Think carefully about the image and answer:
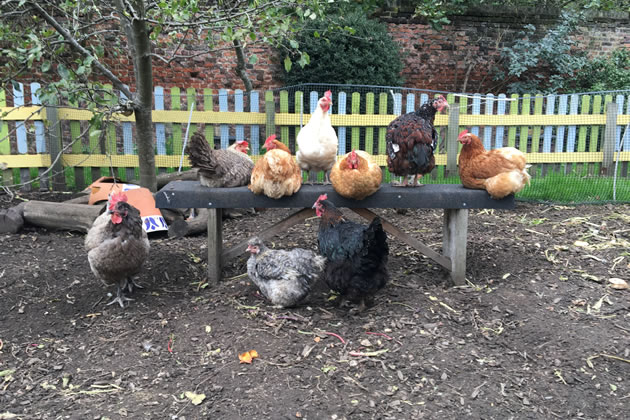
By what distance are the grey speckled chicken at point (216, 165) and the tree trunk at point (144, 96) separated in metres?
1.41

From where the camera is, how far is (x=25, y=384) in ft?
9.41

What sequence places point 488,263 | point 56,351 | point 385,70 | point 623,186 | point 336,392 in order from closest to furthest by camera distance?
point 336,392 → point 56,351 → point 488,263 → point 623,186 → point 385,70

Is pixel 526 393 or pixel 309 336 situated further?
pixel 309 336

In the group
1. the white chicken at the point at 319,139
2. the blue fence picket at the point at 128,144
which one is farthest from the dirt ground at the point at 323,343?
the blue fence picket at the point at 128,144

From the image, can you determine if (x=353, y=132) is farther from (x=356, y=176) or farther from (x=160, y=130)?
(x=356, y=176)

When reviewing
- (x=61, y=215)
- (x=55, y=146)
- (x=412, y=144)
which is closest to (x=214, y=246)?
(x=412, y=144)

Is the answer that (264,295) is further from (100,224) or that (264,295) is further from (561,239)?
(561,239)

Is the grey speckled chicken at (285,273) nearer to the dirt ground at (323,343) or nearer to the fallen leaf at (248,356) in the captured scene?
the dirt ground at (323,343)

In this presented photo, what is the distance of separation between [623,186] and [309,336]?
19.2 ft

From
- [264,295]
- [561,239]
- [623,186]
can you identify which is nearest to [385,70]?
[623,186]

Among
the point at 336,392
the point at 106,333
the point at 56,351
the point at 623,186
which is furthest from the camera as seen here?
the point at 623,186

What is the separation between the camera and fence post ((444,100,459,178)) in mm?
7324

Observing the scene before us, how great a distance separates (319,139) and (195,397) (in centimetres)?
235

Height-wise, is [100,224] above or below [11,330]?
above
